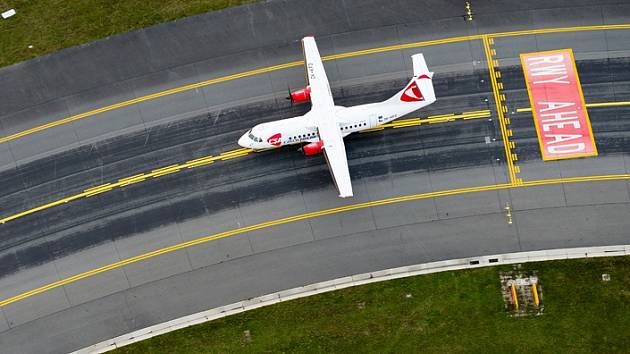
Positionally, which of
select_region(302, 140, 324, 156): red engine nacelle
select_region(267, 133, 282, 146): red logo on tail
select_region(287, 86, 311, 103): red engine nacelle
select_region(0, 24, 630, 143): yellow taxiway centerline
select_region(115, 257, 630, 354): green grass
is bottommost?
select_region(115, 257, 630, 354): green grass

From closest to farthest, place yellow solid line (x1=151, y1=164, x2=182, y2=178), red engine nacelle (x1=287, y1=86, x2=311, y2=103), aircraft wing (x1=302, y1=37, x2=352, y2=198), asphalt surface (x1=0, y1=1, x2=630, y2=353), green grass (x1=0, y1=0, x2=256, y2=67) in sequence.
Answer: aircraft wing (x1=302, y1=37, x2=352, y2=198) → asphalt surface (x1=0, y1=1, x2=630, y2=353) → red engine nacelle (x1=287, y1=86, x2=311, y2=103) → yellow solid line (x1=151, y1=164, x2=182, y2=178) → green grass (x1=0, y1=0, x2=256, y2=67)

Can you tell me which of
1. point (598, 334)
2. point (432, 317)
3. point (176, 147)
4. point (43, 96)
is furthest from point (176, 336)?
point (598, 334)

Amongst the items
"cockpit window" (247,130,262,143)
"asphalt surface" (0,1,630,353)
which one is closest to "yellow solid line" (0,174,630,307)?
"asphalt surface" (0,1,630,353)

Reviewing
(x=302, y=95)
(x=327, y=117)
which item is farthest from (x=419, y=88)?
(x=302, y=95)

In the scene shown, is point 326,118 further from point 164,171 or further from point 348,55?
point 164,171

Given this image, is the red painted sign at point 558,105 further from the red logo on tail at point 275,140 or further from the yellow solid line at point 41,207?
the yellow solid line at point 41,207

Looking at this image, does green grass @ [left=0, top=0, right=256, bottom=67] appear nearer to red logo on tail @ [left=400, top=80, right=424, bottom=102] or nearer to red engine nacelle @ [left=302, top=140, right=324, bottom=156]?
red engine nacelle @ [left=302, top=140, right=324, bottom=156]

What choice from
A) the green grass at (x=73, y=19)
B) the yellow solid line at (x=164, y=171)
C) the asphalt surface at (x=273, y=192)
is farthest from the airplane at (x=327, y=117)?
the green grass at (x=73, y=19)
